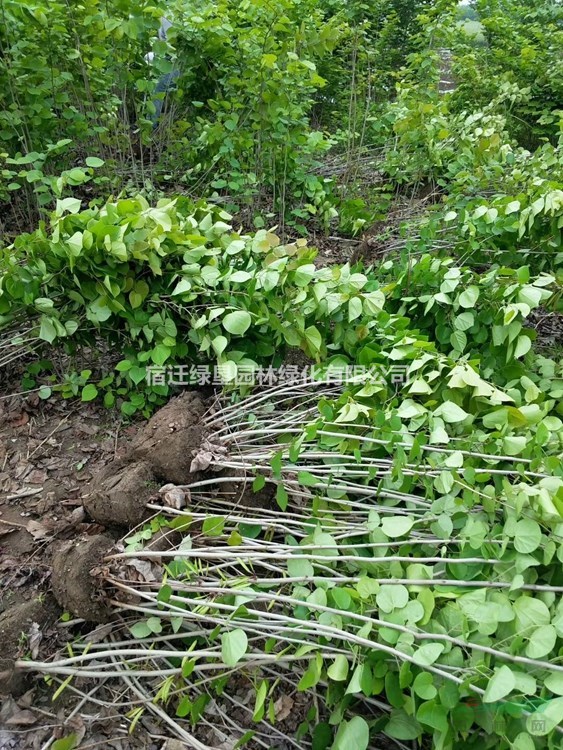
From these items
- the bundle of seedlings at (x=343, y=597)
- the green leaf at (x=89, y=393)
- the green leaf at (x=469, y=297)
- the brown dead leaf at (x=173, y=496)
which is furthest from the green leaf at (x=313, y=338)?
the green leaf at (x=89, y=393)

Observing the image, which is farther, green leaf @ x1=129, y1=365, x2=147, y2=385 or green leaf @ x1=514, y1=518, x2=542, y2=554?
green leaf @ x1=129, y1=365, x2=147, y2=385

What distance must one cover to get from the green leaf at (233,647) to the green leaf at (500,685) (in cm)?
50

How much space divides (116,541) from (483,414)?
48.1 inches

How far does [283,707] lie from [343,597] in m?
0.45

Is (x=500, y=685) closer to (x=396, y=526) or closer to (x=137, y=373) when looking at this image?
(x=396, y=526)

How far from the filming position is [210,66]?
340cm

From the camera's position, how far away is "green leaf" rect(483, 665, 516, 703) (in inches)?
38.9

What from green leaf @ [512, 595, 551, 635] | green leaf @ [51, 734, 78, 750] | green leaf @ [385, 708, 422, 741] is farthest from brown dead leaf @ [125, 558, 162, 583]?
green leaf @ [512, 595, 551, 635]

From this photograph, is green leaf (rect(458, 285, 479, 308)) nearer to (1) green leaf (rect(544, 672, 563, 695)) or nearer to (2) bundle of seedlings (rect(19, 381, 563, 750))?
(2) bundle of seedlings (rect(19, 381, 563, 750))

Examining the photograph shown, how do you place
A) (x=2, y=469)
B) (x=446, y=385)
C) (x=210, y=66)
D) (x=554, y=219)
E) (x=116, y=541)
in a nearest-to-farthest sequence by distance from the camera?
(x=116, y=541)
(x=446, y=385)
(x=2, y=469)
(x=554, y=219)
(x=210, y=66)

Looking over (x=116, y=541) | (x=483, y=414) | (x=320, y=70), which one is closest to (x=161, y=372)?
(x=116, y=541)

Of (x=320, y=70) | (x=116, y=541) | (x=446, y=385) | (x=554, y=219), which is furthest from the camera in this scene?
(x=320, y=70)


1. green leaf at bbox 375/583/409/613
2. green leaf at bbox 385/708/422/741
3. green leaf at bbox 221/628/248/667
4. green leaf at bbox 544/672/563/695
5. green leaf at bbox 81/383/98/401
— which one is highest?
green leaf at bbox 81/383/98/401

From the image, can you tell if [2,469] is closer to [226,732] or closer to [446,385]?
[226,732]
